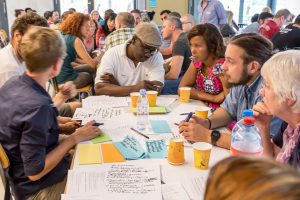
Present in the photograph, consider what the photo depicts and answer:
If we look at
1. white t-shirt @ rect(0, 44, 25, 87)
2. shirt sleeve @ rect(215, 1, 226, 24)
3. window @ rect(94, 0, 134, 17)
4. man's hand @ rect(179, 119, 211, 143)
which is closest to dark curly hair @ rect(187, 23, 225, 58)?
man's hand @ rect(179, 119, 211, 143)

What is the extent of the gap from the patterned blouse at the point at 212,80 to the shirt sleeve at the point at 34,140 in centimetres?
143

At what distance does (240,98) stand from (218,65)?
0.57m

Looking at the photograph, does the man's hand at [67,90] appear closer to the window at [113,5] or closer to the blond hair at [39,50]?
the blond hair at [39,50]

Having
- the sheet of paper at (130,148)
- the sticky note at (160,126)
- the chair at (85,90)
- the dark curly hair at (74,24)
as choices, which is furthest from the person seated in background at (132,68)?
the dark curly hair at (74,24)

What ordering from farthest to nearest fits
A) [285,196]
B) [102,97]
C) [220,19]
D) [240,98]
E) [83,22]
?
[220,19], [83,22], [102,97], [240,98], [285,196]

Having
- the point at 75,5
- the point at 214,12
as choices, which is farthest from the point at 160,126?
the point at 75,5

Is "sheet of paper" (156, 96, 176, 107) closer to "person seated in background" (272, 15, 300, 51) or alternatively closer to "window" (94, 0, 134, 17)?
"person seated in background" (272, 15, 300, 51)

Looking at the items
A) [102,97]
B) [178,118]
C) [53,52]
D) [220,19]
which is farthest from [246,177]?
[220,19]

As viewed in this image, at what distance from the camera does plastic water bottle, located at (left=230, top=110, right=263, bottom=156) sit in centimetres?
141

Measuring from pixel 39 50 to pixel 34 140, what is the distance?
0.47m

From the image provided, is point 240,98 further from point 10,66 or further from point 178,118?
point 10,66

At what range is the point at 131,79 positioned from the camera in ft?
9.05

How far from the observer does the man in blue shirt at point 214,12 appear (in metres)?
6.50

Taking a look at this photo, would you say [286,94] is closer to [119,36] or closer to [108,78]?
[108,78]
